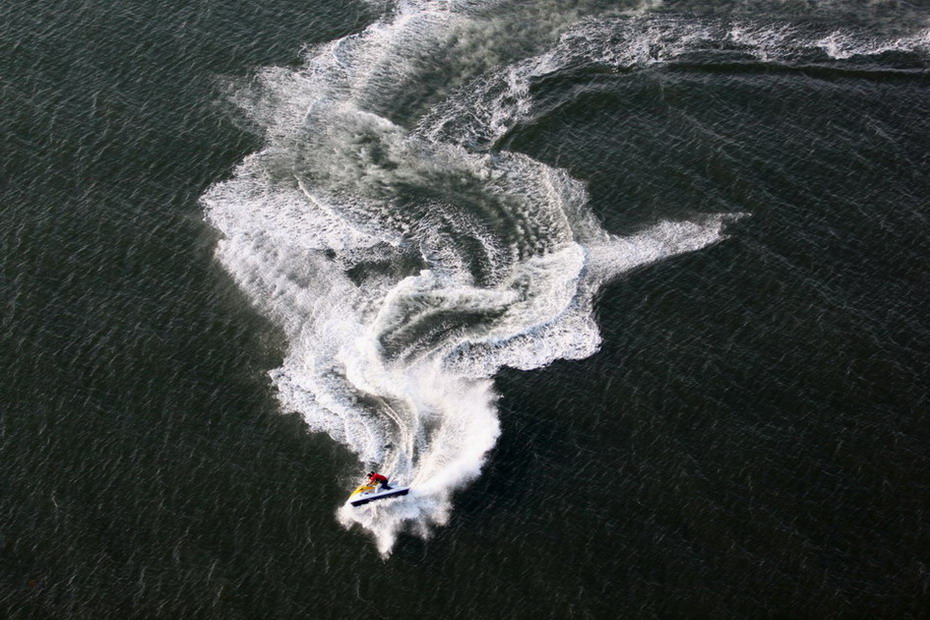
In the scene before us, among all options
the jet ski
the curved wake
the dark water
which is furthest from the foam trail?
the jet ski

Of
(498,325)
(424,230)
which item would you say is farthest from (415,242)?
(498,325)

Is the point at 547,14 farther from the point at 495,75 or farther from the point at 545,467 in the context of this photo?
the point at 545,467

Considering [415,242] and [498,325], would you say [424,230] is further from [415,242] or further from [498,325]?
[498,325]

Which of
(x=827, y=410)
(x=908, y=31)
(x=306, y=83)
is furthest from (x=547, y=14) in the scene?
(x=827, y=410)

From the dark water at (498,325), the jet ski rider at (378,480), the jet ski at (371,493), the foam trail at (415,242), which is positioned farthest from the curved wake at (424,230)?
the jet ski rider at (378,480)

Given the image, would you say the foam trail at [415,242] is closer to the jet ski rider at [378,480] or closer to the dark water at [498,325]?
the dark water at [498,325]

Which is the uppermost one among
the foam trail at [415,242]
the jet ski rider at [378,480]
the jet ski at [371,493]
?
the foam trail at [415,242]

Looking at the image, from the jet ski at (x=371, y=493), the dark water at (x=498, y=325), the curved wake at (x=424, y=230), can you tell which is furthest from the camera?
the curved wake at (x=424, y=230)
